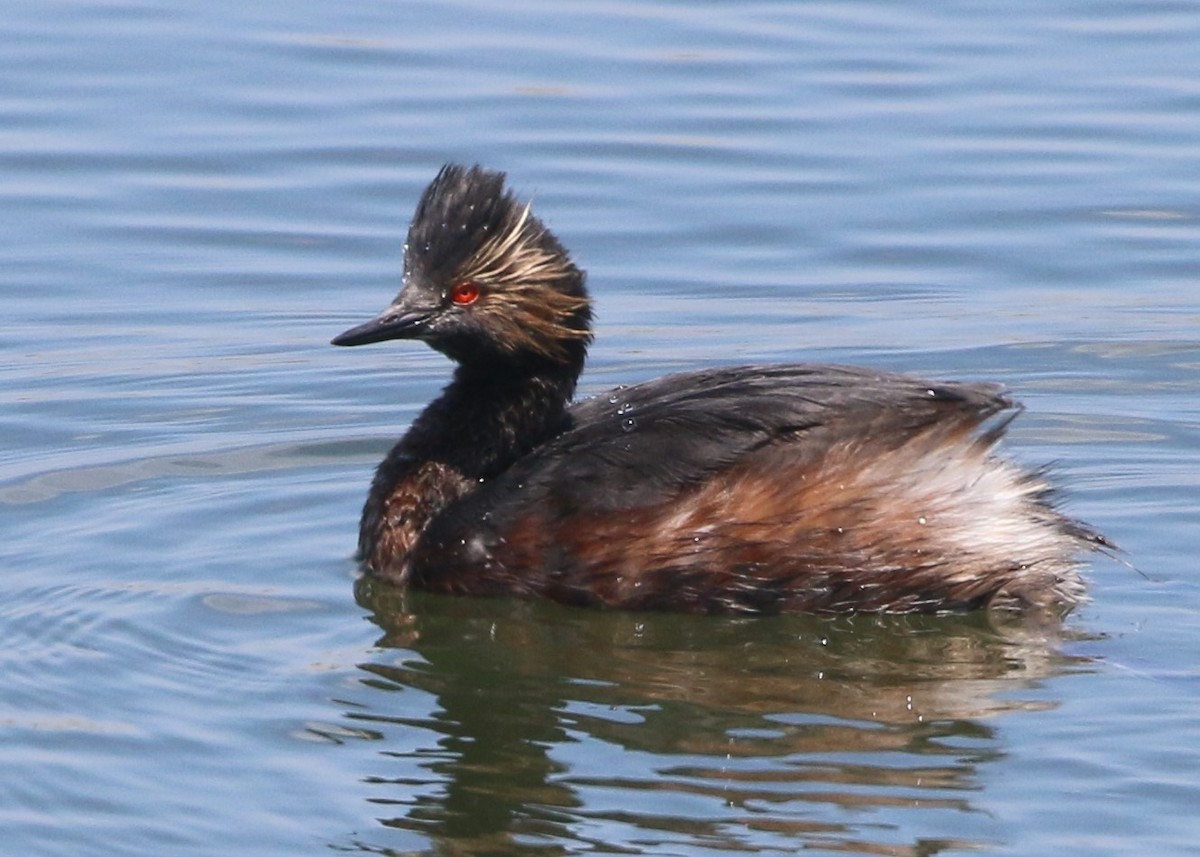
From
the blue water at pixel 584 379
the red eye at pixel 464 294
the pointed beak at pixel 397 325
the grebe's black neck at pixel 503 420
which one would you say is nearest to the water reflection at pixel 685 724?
the blue water at pixel 584 379

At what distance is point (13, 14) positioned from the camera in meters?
14.9

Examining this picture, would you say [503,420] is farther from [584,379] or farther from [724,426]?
[584,379]

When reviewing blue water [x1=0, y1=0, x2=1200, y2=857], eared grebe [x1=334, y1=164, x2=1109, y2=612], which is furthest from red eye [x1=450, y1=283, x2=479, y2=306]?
blue water [x1=0, y1=0, x2=1200, y2=857]

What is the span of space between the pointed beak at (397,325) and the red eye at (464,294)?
0.07 metres

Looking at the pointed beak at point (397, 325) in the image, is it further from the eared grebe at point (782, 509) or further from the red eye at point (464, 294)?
the eared grebe at point (782, 509)

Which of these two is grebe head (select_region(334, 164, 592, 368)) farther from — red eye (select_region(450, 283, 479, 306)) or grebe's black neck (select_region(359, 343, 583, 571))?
grebe's black neck (select_region(359, 343, 583, 571))

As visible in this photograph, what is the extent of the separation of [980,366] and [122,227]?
4130mm

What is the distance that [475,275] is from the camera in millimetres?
8164

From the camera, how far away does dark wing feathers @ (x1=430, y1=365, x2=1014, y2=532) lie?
25.0ft

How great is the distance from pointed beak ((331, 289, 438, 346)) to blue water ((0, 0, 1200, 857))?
738 mm

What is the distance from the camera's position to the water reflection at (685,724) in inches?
240

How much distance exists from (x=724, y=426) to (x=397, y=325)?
114 centimetres

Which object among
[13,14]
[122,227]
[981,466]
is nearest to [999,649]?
[981,466]

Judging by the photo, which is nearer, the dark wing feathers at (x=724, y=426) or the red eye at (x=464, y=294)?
the dark wing feathers at (x=724, y=426)
